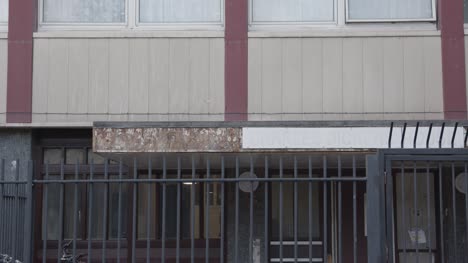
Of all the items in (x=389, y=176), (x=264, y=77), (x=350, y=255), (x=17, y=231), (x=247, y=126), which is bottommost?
(x=350, y=255)

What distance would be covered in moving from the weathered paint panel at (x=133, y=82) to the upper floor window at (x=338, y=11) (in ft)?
3.15

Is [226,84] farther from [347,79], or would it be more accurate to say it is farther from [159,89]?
[347,79]

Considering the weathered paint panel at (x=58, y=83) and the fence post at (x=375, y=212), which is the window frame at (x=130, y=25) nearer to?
the weathered paint panel at (x=58, y=83)

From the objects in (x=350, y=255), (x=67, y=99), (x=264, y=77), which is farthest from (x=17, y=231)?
(x=350, y=255)

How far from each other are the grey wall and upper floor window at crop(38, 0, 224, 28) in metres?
1.79

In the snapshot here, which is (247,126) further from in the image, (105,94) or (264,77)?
(105,94)

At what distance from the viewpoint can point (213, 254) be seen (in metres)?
11.1

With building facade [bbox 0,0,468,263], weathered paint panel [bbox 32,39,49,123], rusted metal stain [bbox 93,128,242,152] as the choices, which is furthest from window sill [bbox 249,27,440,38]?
weathered paint panel [bbox 32,39,49,123]

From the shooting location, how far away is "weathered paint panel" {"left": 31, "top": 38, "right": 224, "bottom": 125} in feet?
35.4

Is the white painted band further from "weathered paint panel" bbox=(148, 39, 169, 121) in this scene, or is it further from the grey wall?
the grey wall

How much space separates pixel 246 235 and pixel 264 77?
96.8 inches

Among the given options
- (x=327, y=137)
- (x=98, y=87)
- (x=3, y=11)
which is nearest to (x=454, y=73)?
(x=327, y=137)

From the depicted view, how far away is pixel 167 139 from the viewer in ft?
28.1

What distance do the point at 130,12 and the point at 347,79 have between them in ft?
11.6
